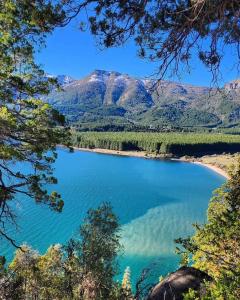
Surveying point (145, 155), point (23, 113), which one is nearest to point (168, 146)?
point (145, 155)

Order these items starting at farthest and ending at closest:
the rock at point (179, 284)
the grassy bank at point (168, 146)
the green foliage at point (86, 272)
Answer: the grassy bank at point (168, 146) < the green foliage at point (86, 272) < the rock at point (179, 284)

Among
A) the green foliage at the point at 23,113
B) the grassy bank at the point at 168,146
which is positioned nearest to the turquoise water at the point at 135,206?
the green foliage at the point at 23,113

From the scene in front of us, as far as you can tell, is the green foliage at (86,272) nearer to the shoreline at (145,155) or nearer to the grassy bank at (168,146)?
the shoreline at (145,155)

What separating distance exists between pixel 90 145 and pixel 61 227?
436ft

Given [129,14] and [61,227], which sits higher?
[129,14]

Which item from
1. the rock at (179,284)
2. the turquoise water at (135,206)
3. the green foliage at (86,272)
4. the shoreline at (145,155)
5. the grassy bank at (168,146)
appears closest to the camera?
the rock at (179,284)

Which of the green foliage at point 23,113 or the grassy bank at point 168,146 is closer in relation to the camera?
the green foliage at point 23,113

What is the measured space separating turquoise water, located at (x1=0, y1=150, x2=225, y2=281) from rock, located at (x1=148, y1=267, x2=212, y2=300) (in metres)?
6.83

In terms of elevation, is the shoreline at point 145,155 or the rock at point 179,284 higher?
the rock at point 179,284

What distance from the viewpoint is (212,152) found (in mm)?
185750

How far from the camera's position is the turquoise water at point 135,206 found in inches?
1903

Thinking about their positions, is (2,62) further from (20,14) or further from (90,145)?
(90,145)

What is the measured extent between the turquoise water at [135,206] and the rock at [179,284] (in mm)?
6835

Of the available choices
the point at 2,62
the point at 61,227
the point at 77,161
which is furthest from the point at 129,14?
the point at 77,161
